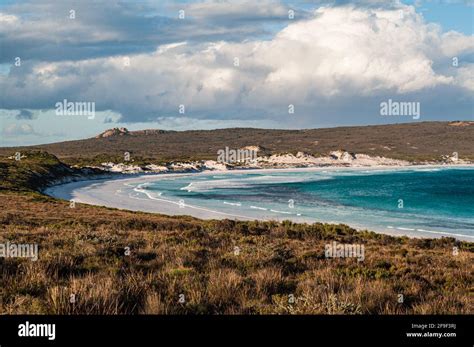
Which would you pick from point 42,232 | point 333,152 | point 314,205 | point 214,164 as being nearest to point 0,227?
point 42,232

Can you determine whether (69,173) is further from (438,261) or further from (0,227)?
(438,261)

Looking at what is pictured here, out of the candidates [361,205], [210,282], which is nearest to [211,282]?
[210,282]

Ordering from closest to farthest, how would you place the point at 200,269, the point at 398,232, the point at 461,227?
the point at 200,269
the point at 398,232
the point at 461,227

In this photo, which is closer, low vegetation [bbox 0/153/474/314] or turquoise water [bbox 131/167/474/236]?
low vegetation [bbox 0/153/474/314]

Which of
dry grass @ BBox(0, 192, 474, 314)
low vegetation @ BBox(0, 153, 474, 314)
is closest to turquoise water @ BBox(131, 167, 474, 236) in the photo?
low vegetation @ BBox(0, 153, 474, 314)

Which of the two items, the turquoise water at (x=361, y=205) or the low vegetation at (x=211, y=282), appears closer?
the low vegetation at (x=211, y=282)

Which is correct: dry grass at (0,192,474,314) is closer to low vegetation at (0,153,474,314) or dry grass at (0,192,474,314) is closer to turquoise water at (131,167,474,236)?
low vegetation at (0,153,474,314)

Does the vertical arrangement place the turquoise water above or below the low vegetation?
below

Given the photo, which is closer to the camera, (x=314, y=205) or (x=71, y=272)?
(x=71, y=272)

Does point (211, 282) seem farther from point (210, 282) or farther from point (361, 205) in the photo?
point (361, 205)

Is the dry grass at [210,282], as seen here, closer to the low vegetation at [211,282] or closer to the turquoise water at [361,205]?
the low vegetation at [211,282]

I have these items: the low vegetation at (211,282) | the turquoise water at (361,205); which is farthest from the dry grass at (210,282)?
the turquoise water at (361,205)
